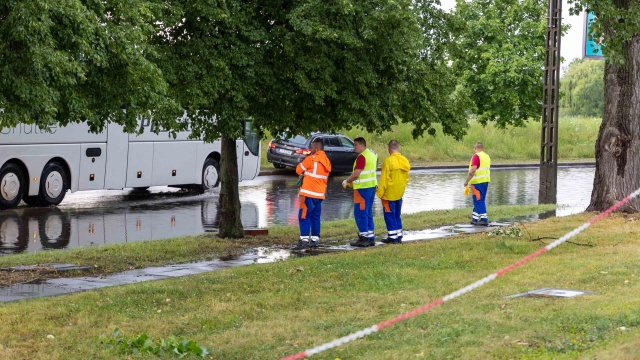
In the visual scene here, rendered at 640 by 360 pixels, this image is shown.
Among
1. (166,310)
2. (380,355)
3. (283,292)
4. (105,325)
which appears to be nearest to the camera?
(380,355)

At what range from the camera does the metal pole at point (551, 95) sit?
2123 cm

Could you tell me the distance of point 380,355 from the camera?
7609 mm

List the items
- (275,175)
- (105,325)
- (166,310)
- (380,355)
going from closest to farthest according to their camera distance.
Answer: (380,355), (105,325), (166,310), (275,175)

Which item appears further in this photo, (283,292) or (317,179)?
(317,179)

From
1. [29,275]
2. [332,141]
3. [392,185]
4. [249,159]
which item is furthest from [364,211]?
[332,141]

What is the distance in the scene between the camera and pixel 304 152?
34.3 metres

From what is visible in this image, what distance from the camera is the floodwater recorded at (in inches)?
703

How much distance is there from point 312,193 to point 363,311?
19.8 feet

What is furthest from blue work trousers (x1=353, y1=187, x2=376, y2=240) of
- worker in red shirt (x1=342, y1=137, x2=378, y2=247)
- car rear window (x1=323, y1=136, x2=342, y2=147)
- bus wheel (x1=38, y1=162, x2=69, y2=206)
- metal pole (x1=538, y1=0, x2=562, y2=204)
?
car rear window (x1=323, y1=136, x2=342, y2=147)

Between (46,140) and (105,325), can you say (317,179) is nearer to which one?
(105,325)

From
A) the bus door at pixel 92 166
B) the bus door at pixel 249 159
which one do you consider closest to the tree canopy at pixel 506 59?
the bus door at pixel 249 159

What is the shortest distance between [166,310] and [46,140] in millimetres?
13908

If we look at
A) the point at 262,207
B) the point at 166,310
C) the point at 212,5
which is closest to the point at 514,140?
the point at 262,207

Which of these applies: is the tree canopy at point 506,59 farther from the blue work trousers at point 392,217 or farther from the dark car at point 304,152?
the blue work trousers at point 392,217
